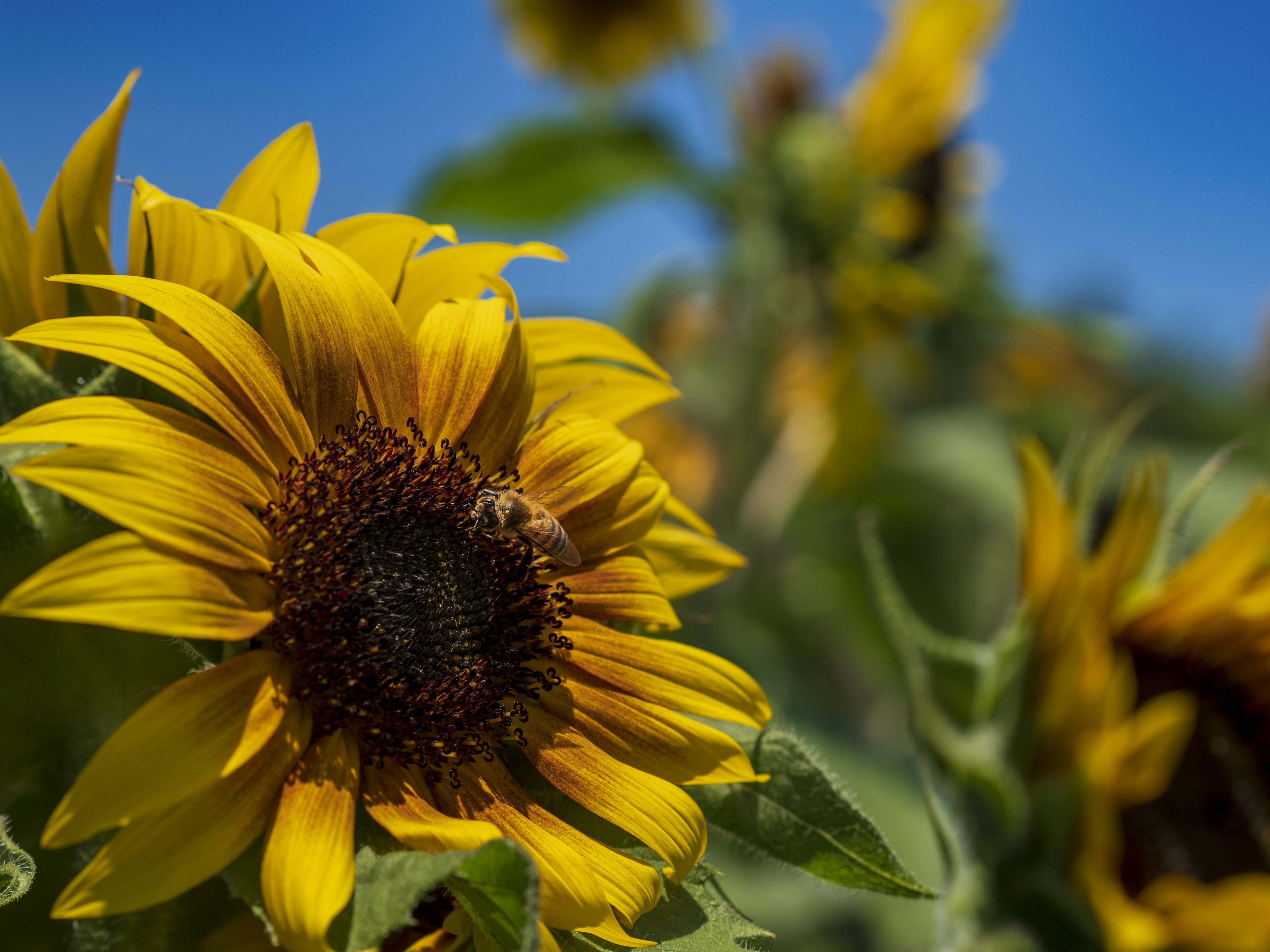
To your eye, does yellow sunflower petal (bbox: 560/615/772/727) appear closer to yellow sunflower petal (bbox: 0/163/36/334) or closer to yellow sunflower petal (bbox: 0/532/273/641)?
yellow sunflower petal (bbox: 0/532/273/641)

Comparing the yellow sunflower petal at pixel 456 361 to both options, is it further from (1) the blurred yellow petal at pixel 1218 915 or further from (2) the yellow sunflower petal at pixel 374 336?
(1) the blurred yellow petal at pixel 1218 915

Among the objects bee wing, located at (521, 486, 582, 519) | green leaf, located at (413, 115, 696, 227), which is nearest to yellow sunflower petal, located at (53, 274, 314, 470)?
bee wing, located at (521, 486, 582, 519)

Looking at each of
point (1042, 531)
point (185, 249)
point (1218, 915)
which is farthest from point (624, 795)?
point (1218, 915)

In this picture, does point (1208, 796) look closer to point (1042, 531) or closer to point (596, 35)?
point (1042, 531)

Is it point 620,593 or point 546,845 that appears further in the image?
point 620,593

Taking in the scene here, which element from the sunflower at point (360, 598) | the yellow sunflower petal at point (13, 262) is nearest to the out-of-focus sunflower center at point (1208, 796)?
the sunflower at point (360, 598)

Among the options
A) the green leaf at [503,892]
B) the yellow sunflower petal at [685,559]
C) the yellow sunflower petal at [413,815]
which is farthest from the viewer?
the yellow sunflower petal at [685,559]
